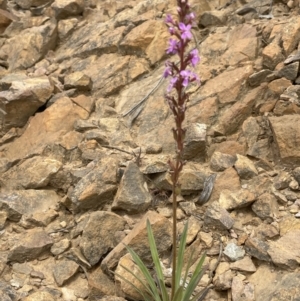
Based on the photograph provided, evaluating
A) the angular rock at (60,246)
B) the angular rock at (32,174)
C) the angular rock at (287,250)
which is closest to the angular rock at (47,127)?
the angular rock at (32,174)

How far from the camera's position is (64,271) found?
477 centimetres

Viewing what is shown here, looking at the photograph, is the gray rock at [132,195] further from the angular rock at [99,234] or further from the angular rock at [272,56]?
the angular rock at [272,56]

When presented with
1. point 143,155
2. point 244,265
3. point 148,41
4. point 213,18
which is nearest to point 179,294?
point 244,265

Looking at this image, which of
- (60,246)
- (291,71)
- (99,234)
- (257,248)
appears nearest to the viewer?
(257,248)

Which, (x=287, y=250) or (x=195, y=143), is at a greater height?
(x=195, y=143)

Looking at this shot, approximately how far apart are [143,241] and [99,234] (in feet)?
1.83

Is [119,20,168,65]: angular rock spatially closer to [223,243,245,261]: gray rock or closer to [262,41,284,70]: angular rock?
[262,41,284,70]: angular rock

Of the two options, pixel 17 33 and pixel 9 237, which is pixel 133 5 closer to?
pixel 17 33

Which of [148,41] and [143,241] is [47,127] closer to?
[148,41]

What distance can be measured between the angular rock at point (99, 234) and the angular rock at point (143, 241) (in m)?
0.19

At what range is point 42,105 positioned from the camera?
734cm

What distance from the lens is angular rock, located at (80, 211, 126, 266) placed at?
4809 millimetres

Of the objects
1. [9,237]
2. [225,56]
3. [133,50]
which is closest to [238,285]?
[9,237]

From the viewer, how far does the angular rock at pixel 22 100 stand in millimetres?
7191
